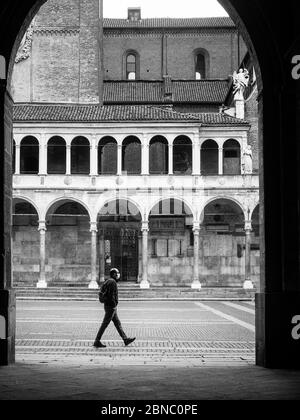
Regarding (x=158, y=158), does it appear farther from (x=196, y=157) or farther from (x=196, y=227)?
(x=196, y=227)

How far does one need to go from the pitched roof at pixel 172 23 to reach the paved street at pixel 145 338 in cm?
3425

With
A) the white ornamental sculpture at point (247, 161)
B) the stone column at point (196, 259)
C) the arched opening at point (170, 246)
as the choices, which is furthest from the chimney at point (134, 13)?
the stone column at point (196, 259)

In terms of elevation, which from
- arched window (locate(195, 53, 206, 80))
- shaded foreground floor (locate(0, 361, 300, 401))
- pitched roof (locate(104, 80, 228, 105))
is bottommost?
shaded foreground floor (locate(0, 361, 300, 401))

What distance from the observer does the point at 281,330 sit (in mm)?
A: 8773

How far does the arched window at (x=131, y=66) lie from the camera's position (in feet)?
180

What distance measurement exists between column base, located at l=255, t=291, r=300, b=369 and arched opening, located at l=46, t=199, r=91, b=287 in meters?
30.9

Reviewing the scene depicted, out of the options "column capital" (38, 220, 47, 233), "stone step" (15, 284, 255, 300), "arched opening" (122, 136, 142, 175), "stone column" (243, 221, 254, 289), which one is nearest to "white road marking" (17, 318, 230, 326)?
"stone step" (15, 284, 255, 300)

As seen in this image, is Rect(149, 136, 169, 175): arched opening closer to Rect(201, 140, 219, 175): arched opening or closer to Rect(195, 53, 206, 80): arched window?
Rect(201, 140, 219, 175): arched opening

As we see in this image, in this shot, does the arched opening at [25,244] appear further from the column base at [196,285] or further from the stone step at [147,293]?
the column base at [196,285]

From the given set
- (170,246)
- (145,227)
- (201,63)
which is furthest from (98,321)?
(201,63)

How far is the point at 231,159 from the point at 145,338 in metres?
26.0

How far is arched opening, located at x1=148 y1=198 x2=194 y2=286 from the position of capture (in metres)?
39.6
